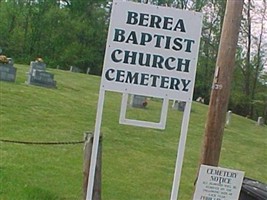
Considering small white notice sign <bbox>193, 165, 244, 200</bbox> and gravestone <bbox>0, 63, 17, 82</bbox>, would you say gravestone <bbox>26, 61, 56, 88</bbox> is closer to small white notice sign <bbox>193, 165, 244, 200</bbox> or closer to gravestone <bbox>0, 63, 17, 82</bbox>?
gravestone <bbox>0, 63, 17, 82</bbox>

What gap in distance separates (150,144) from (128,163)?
110 inches

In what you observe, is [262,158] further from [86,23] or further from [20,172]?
[86,23]

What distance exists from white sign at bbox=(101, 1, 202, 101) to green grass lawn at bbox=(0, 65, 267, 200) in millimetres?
2711

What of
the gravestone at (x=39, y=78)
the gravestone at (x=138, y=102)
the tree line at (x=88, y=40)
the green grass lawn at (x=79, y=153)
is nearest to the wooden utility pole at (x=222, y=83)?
the green grass lawn at (x=79, y=153)

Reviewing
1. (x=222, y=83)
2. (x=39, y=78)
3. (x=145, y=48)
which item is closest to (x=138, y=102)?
(x=39, y=78)

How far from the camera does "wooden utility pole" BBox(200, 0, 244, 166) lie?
16.3 ft

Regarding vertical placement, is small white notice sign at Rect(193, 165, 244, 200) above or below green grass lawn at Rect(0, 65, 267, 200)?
above

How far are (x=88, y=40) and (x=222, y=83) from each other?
4651cm

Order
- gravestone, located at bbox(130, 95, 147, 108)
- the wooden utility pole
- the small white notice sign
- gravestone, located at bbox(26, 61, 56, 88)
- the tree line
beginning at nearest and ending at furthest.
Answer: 1. the small white notice sign
2. the wooden utility pole
3. gravestone, located at bbox(130, 95, 147, 108)
4. gravestone, located at bbox(26, 61, 56, 88)
5. the tree line

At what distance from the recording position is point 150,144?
1201 centimetres

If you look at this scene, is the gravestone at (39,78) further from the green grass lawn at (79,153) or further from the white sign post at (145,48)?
the white sign post at (145,48)

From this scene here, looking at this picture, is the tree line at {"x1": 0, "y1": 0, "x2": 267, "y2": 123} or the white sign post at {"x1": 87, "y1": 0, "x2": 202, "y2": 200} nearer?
the white sign post at {"x1": 87, "y1": 0, "x2": 202, "y2": 200}

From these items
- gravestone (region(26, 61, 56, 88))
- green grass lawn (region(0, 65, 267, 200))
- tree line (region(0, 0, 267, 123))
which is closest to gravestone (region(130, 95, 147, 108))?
green grass lawn (region(0, 65, 267, 200))

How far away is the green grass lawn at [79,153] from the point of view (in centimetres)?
684
